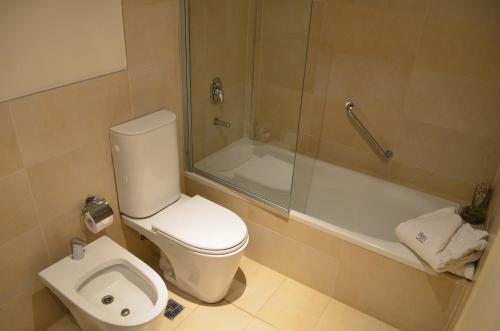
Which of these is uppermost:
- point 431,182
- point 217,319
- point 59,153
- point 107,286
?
point 59,153

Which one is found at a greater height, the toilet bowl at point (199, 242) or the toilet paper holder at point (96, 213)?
the toilet paper holder at point (96, 213)

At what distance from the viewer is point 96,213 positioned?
6.25 ft

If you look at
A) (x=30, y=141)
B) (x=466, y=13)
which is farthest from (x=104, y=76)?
(x=466, y=13)

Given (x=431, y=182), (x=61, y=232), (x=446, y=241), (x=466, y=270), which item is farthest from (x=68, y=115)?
(x=431, y=182)

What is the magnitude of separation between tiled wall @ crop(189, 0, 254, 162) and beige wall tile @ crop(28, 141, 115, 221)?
24.7 inches

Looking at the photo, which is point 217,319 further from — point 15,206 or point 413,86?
point 413,86

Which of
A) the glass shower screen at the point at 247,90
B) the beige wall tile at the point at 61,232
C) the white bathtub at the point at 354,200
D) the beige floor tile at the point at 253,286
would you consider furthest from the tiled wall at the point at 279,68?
the beige wall tile at the point at 61,232

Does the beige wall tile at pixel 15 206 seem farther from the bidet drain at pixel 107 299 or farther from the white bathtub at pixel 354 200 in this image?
the white bathtub at pixel 354 200

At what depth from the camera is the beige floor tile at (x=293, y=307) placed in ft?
6.91

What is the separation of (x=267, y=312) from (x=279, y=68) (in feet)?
4.48

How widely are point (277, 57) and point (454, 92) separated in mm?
967

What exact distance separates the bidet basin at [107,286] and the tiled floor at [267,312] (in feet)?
1.00

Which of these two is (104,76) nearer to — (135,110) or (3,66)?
(135,110)

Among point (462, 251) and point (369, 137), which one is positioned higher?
point (369, 137)
